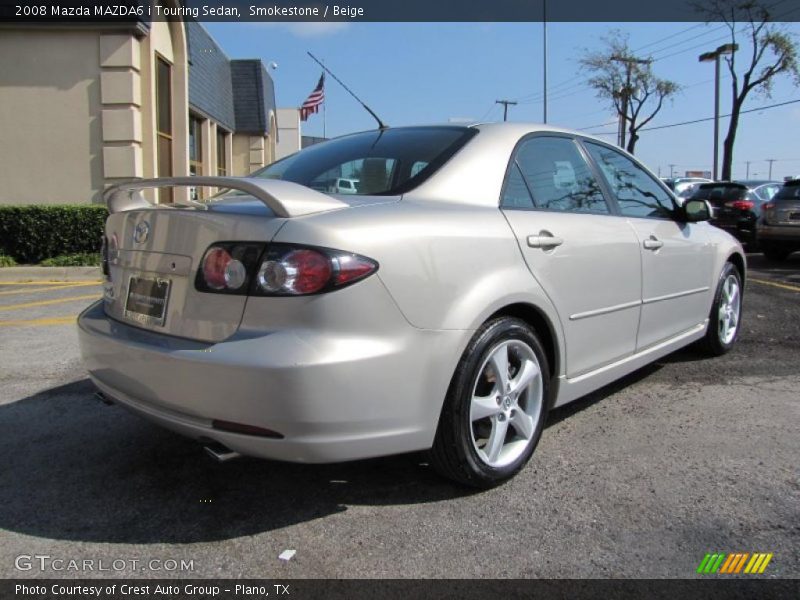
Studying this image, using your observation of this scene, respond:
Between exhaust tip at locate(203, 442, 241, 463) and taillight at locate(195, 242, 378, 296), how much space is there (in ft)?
1.79

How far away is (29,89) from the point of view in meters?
11.4

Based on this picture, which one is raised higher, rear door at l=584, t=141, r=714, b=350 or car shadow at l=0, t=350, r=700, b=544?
rear door at l=584, t=141, r=714, b=350

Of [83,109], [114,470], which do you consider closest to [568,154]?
[114,470]

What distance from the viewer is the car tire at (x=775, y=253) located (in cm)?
1174

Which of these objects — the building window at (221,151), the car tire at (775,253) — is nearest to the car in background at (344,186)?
the car tire at (775,253)

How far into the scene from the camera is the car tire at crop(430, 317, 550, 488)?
99.1 inches

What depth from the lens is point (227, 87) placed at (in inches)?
835

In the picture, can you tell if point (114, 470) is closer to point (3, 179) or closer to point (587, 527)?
point (587, 527)

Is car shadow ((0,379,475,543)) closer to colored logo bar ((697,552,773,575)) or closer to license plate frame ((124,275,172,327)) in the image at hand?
license plate frame ((124,275,172,327))

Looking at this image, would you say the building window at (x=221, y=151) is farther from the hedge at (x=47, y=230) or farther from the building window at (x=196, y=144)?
the hedge at (x=47, y=230)

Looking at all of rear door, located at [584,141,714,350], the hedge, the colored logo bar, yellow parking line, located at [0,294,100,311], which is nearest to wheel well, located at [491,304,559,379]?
rear door, located at [584,141,714,350]

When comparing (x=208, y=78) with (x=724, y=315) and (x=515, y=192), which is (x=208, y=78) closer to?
(x=724, y=315)

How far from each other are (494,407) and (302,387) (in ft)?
3.05

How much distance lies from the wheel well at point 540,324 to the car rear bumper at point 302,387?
42cm
